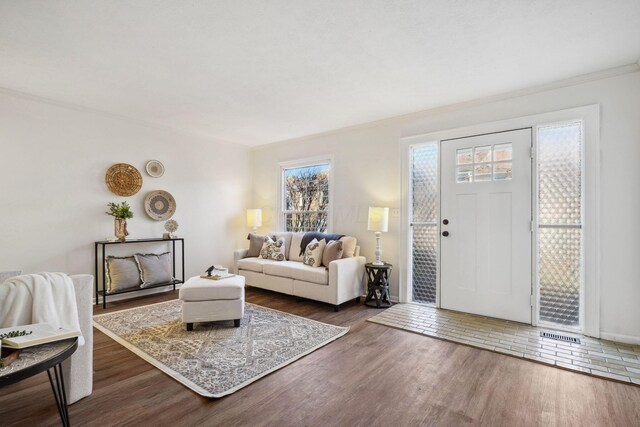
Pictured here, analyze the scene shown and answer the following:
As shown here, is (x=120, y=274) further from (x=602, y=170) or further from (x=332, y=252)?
(x=602, y=170)

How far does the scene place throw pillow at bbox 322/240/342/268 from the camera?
156 inches

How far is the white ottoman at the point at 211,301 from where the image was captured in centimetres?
299

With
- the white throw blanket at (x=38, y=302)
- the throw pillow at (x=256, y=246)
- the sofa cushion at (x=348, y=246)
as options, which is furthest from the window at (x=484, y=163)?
the white throw blanket at (x=38, y=302)

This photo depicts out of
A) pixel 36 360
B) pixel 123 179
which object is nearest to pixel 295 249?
pixel 123 179

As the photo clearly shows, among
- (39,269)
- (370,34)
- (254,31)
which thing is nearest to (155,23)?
(254,31)

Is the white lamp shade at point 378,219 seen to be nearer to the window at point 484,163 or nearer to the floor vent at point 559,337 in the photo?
the window at point 484,163

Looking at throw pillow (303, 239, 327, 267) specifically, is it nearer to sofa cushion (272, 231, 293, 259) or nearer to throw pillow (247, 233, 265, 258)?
sofa cushion (272, 231, 293, 259)

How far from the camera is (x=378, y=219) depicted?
3992 millimetres

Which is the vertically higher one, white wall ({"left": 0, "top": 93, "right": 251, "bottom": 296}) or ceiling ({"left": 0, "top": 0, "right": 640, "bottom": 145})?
ceiling ({"left": 0, "top": 0, "right": 640, "bottom": 145})

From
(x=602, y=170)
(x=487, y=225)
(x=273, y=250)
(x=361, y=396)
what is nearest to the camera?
(x=361, y=396)

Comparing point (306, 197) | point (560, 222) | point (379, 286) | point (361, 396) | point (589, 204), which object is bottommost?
point (361, 396)

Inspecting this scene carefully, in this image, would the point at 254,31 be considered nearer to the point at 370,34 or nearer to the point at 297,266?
the point at 370,34

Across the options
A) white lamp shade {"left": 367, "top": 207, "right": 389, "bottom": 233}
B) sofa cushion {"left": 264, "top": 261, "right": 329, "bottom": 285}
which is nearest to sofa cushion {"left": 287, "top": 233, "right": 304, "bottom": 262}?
sofa cushion {"left": 264, "top": 261, "right": 329, "bottom": 285}

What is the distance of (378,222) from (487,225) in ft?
4.02
